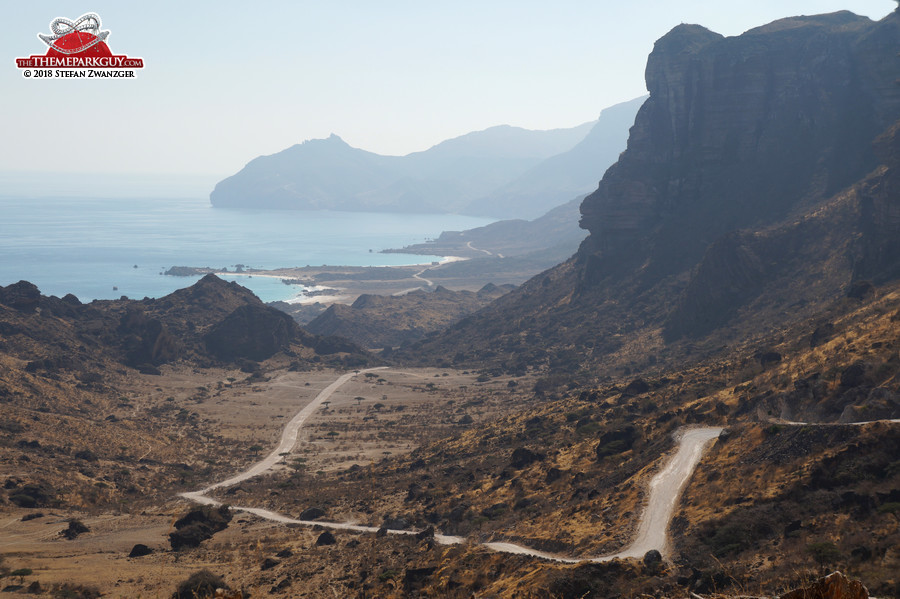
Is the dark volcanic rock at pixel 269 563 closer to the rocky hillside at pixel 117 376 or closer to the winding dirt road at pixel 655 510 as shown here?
the winding dirt road at pixel 655 510

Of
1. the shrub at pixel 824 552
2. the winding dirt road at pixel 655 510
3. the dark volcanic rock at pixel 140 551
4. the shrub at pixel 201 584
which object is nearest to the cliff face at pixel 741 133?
the winding dirt road at pixel 655 510

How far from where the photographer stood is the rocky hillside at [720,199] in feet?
338

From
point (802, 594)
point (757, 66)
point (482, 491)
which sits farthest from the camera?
point (757, 66)

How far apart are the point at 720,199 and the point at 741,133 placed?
500 inches

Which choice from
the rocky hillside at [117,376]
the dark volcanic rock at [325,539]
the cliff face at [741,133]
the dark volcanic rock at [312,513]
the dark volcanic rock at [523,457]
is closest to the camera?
the dark volcanic rock at [325,539]

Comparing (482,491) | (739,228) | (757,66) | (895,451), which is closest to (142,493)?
(482,491)

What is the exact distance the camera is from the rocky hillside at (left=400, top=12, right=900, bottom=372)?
103062 mm

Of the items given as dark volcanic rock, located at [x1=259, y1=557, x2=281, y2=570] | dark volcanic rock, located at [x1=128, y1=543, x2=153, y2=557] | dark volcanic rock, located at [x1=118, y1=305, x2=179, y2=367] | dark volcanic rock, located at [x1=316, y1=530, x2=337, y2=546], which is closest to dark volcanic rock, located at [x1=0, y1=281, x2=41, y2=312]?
dark volcanic rock, located at [x1=118, y1=305, x2=179, y2=367]

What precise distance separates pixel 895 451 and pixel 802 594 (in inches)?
1000

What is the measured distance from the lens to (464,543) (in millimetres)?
41812

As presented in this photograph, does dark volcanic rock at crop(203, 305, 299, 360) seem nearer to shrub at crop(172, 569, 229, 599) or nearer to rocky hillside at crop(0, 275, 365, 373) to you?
rocky hillside at crop(0, 275, 365, 373)

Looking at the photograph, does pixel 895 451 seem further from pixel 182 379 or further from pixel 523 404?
pixel 182 379

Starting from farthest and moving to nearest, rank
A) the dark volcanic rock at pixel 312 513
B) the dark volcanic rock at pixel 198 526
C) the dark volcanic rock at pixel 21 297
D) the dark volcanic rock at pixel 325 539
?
the dark volcanic rock at pixel 21 297 < the dark volcanic rock at pixel 312 513 < the dark volcanic rock at pixel 325 539 < the dark volcanic rock at pixel 198 526

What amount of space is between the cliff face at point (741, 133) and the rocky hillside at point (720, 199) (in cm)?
21
